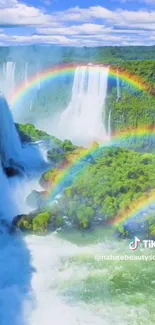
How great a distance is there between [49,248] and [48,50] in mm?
18407

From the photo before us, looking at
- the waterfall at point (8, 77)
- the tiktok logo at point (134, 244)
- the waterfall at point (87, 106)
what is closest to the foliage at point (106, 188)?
the tiktok logo at point (134, 244)

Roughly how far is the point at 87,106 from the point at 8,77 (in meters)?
5.08

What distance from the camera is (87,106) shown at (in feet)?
65.3

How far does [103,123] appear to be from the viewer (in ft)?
63.8

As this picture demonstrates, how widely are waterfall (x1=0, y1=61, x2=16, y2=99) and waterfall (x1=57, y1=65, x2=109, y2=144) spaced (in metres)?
3.91

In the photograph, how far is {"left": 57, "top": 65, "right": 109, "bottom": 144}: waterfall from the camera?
1930 cm

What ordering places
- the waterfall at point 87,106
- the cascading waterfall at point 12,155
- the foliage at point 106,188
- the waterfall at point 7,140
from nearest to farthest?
the foliage at point 106,188 < the cascading waterfall at point 12,155 < the waterfall at point 7,140 < the waterfall at point 87,106

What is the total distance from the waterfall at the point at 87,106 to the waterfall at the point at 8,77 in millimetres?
3914

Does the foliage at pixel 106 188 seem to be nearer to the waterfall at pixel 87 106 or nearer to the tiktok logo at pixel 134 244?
the tiktok logo at pixel 134 244

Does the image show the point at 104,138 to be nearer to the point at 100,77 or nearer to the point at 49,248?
the point at 100,77

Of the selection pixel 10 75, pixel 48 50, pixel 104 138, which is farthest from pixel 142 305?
pixel 48 50

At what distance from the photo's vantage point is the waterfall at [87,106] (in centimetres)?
1930

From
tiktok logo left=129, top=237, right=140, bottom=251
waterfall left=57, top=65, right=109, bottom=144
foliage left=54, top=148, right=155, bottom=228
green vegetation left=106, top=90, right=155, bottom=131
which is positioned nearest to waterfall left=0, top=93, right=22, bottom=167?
foliage left=54, top=148, right=155, bottom=228

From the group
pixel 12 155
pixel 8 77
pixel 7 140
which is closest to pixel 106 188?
pixel 12 155
